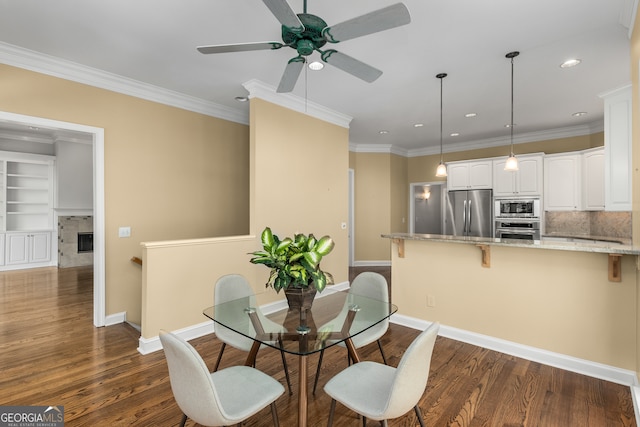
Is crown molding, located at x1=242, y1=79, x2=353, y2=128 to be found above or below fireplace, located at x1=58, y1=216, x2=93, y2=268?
above

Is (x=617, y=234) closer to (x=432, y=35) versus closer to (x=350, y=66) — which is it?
(x=432, y=35)

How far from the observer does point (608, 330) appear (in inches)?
95.7

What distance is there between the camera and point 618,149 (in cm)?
253

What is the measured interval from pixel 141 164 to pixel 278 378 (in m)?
2.94

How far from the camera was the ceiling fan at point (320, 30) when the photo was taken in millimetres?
1601

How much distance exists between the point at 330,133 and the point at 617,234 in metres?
4.76

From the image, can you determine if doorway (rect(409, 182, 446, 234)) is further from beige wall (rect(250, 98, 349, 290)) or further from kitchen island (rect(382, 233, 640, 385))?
kitchen island (rect(382, 233, 640, 385))

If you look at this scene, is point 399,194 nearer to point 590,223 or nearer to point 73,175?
point 590,223

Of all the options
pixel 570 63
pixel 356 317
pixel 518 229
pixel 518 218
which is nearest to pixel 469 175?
pixel 518 218

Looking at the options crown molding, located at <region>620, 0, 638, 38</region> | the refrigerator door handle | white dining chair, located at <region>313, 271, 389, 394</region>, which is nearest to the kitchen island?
white dining chair, located at <region>313, 271, 389, 394</region>

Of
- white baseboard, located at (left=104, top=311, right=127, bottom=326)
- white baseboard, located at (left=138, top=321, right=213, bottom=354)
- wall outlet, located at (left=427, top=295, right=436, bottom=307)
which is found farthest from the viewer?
white baseboard, located at (left=104, top=311, right=127, bottom=326)

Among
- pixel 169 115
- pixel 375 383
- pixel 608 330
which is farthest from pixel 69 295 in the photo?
pixel 608 330

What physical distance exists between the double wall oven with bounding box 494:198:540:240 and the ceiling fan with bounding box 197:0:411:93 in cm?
473

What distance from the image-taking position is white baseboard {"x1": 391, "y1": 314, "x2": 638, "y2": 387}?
93.5 inches
